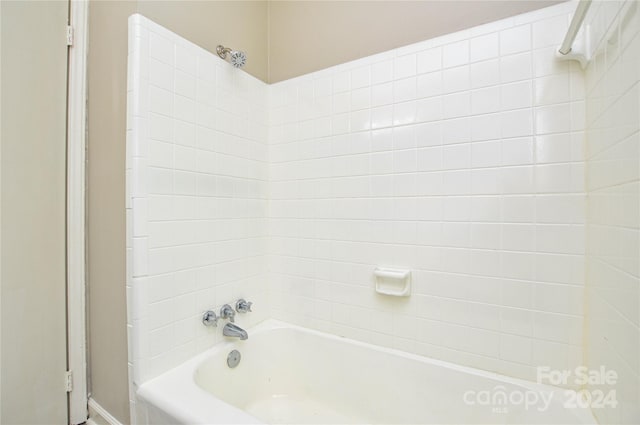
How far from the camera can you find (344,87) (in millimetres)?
1490

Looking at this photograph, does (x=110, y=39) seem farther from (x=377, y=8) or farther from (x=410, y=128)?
(x=410, y=128)

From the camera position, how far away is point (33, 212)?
47.4 inches

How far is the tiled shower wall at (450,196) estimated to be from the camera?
1.06 meters

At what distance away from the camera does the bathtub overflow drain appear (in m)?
1.36

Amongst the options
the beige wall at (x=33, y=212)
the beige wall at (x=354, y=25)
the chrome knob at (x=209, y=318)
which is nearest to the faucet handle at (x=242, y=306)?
the chrome knob at (x=209, y=318)

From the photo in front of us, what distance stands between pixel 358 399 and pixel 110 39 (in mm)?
2016

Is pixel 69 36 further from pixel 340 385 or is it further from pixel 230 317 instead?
pixel 340 385


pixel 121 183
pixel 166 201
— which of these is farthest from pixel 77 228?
pixel 166 201

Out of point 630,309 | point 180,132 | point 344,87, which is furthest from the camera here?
point 344,87

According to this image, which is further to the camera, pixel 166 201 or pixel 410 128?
pixel 410 128

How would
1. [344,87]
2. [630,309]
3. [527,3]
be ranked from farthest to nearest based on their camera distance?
[344,87], [527,3], [630,309]

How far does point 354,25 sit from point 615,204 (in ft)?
4.44

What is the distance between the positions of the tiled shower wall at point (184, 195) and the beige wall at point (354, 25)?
0.33 m

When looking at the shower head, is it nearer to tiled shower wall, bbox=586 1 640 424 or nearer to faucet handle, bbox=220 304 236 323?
faucet handle, bbox=220 304 236 323
